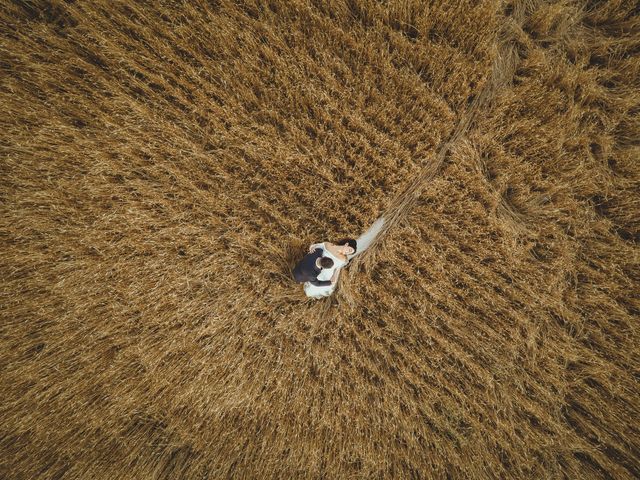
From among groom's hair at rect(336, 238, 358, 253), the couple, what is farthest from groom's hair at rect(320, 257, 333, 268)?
groom's hair at rect(336, 238, 358, 253)

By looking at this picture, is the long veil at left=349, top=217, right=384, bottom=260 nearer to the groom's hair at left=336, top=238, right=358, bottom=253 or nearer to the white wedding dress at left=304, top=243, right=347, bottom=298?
the groom's hair at left=336, top=238, right=358, bottom=253

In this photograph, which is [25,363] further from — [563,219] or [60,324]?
[563,219]

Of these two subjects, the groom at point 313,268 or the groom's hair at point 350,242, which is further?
the groom's hair at point 350,242

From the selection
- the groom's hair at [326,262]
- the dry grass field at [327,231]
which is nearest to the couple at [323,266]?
the groom's hair at [326,262]

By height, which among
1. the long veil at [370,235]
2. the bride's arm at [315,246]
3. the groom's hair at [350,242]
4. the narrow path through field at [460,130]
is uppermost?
the narrow path through field at [460,130]

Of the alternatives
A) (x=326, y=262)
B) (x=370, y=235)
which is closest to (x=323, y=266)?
(x=326, y=262)

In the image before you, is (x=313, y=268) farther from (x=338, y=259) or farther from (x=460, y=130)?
(x=460, y=130)

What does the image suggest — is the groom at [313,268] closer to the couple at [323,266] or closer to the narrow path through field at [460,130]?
the couple at [323,266]

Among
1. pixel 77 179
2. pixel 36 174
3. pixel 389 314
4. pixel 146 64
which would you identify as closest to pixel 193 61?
pixel 146 64
